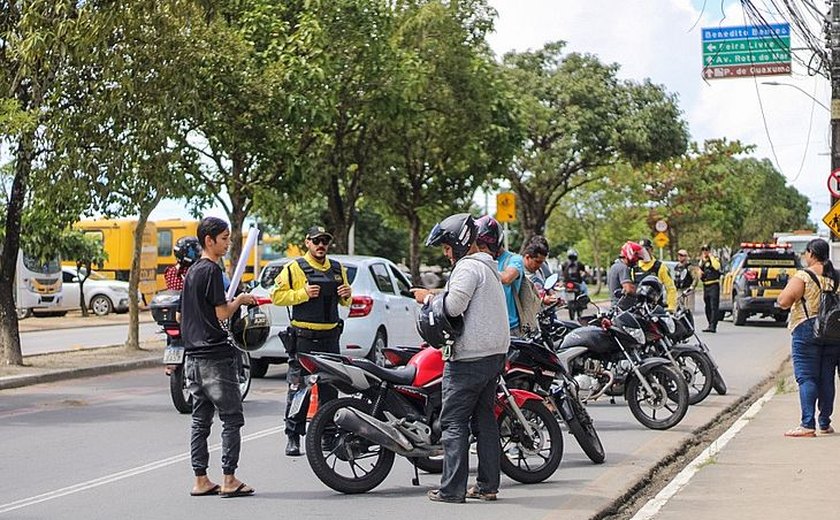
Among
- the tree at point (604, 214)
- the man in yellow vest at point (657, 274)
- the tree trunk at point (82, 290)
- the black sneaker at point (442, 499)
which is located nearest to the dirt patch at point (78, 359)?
the man in yellow vest at point (657, 274)

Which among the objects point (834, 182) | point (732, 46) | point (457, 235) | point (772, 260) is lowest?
point (772, 260)

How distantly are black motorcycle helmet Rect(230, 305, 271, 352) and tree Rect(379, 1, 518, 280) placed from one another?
690 inches

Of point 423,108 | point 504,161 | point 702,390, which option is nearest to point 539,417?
point 702,390

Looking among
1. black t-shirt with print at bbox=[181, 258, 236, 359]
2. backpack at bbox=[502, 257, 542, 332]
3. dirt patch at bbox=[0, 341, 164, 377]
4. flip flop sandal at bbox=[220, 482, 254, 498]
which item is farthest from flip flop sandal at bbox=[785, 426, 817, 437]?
dirt patch at bbox=[0, 341, 164, 377]

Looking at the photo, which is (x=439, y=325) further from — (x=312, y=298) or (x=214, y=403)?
(x=312, y=298)

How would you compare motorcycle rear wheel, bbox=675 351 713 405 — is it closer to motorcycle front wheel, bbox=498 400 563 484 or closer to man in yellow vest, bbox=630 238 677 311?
man in yellow vest, bbox=630 238 677 311

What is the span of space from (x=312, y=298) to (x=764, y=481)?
3.86 metres

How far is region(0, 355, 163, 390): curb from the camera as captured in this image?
17031 millimetres

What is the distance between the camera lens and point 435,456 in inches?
362

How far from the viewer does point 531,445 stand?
9.52 meters

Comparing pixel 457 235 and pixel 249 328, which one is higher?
pixel 457 235

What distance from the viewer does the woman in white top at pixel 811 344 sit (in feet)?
39.1

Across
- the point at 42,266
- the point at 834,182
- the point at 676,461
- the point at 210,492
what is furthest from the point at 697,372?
the point at 42,266

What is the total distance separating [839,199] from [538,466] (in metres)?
11.1
